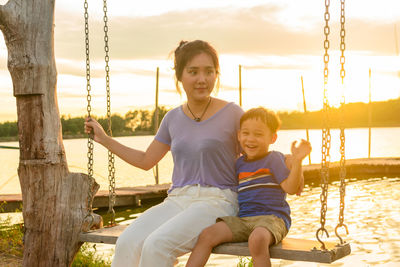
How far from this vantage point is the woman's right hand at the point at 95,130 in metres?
4.36

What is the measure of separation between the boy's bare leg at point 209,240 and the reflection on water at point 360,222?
3.16 feet

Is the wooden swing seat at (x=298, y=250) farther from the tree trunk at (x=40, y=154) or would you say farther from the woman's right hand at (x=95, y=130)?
the tree trunk at (x=40, y=154)

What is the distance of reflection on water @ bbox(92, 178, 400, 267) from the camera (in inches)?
312

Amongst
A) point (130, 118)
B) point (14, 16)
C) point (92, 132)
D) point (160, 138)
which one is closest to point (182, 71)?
point (160, 138)

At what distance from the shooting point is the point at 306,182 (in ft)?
66.8

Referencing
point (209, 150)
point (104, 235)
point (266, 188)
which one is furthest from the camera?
point (104, 235)

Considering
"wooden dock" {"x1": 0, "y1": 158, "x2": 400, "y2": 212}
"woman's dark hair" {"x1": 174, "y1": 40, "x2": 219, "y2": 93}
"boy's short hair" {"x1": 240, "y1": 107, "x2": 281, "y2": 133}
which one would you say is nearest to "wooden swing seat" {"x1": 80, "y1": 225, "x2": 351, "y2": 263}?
"boy's short hair" {"x1": 240, "y1": 107, "x2": 281, "y2": 133}

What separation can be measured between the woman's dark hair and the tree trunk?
1366mm

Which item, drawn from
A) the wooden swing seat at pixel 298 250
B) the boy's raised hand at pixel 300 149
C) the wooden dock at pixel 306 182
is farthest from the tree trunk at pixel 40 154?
the wooden dock at pixel 306 182

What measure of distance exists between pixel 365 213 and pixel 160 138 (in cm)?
989

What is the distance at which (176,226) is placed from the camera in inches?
136

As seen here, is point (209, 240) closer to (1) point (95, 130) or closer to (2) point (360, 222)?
(1) point (95, 130)

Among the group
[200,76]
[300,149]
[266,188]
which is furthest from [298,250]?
[200,76]

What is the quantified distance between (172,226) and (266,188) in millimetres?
648
